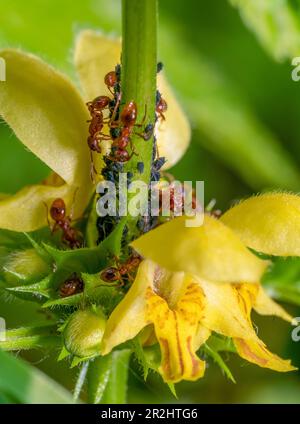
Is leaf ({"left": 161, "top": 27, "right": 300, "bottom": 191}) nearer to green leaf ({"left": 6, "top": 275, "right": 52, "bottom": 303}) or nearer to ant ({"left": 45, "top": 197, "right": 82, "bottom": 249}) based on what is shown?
ant ({"left": 45, "top": 197, "right": 82, "bottom": 249})

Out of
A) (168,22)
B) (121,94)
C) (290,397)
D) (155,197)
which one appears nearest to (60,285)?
(155,197)

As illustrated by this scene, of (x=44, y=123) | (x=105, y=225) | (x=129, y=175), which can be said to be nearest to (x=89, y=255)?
(x=105, y=225)

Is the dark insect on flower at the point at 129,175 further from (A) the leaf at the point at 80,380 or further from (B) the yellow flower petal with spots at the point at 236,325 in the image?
(A) the leaf at the point at 80,380

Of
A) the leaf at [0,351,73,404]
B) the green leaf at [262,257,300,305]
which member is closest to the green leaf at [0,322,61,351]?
the leaf at [0,351,73,404]

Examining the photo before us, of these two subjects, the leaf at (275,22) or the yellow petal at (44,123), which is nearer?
the yellow petal at (44,123)

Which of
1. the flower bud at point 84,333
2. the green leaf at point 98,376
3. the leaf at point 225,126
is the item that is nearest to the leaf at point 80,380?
Answer: the green leaf at point 98,376

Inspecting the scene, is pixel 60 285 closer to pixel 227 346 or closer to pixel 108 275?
pixel 108 275
